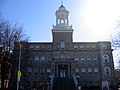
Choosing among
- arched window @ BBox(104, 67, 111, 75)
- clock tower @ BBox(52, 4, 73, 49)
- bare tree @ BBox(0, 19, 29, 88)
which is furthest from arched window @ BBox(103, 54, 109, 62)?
bare tree @ BBox(0, 19, 29, 88)

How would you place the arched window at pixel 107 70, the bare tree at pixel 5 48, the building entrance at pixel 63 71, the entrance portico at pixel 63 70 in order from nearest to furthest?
the bare tree at pixel 5 48 < the entrance portico at pixel 63 70 < the building entrance at pixel 63 71 < the arched window at pixel 107 70

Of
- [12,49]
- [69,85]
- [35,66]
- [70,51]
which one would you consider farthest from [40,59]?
[12,49]

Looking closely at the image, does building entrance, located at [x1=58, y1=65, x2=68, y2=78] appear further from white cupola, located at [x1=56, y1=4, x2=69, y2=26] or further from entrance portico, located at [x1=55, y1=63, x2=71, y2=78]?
white cupola, located at [x1=56, y1=4, x2=69, y2=26]

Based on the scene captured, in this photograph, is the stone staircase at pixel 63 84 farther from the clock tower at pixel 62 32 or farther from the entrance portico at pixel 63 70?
the clock tower at pixel 62 32

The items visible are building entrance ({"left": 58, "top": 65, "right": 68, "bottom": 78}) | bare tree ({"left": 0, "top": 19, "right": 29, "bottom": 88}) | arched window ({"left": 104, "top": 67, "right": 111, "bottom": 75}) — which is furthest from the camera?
arched window ({"left": 104, "top": 67, "right": 111, "bottom": 75})

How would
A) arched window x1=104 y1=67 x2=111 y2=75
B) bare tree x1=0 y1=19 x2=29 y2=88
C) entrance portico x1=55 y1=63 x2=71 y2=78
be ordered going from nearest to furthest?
bare tree x1=0 y1=19 x2=29 y2=88, entrance portico x1=55 y1=63 x2=71 y2=78, arched window x1=104 y1=67 x2=111 y2=75

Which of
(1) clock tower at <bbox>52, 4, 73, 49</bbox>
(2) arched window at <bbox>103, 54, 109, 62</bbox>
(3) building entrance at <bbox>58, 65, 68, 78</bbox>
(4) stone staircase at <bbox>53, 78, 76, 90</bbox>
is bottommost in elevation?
(4) stone staircase at <bbox>53, 78, 76, 90</bbox>

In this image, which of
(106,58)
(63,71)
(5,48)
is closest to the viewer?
(5,48)

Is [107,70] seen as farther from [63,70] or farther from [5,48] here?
[5,48]

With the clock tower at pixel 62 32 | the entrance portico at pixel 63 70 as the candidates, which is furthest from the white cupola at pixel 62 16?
the entrance portico at pixel 63 70

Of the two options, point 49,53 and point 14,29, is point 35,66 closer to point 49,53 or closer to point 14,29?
point 49,53

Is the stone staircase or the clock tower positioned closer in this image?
the stone staircase

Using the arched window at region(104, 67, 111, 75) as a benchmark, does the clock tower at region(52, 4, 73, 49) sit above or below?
above

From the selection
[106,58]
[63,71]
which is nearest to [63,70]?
[63,71]
